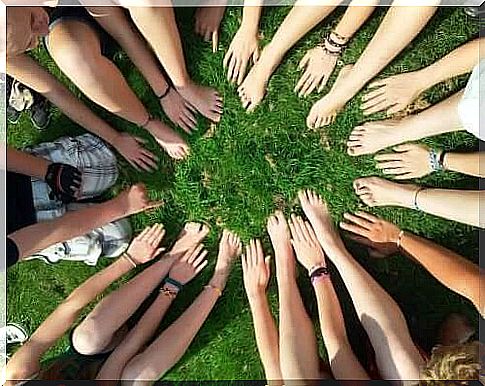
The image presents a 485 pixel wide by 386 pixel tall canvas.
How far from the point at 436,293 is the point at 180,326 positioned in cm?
72

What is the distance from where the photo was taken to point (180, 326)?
1896 mm

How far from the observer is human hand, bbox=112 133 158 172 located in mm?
1922

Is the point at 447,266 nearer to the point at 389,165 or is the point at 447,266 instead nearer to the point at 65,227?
the point at 389,165

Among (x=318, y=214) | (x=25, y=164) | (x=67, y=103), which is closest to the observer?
(x=25, y=164)

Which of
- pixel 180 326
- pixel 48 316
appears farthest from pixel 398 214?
pixel 48 316

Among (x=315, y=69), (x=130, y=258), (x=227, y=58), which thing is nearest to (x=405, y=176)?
(x=315, y=69)

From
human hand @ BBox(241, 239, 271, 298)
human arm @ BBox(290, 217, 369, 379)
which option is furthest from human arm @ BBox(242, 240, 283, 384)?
human arm @ BBox(290, 217, 369, 379)

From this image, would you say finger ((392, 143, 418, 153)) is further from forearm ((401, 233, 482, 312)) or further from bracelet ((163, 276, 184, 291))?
bracelet ((163, 276, 184, 291))

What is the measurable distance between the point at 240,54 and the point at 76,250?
698mm

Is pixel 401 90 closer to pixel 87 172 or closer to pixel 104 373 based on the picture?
pixel 87 172

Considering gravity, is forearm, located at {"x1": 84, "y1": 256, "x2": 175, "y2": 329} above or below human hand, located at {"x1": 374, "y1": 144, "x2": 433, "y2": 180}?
below

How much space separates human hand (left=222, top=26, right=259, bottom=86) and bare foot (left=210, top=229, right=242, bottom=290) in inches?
17.3

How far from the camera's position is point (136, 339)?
1857mm

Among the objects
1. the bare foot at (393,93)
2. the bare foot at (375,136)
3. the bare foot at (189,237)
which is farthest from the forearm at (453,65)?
the bare foot at (189,237)
